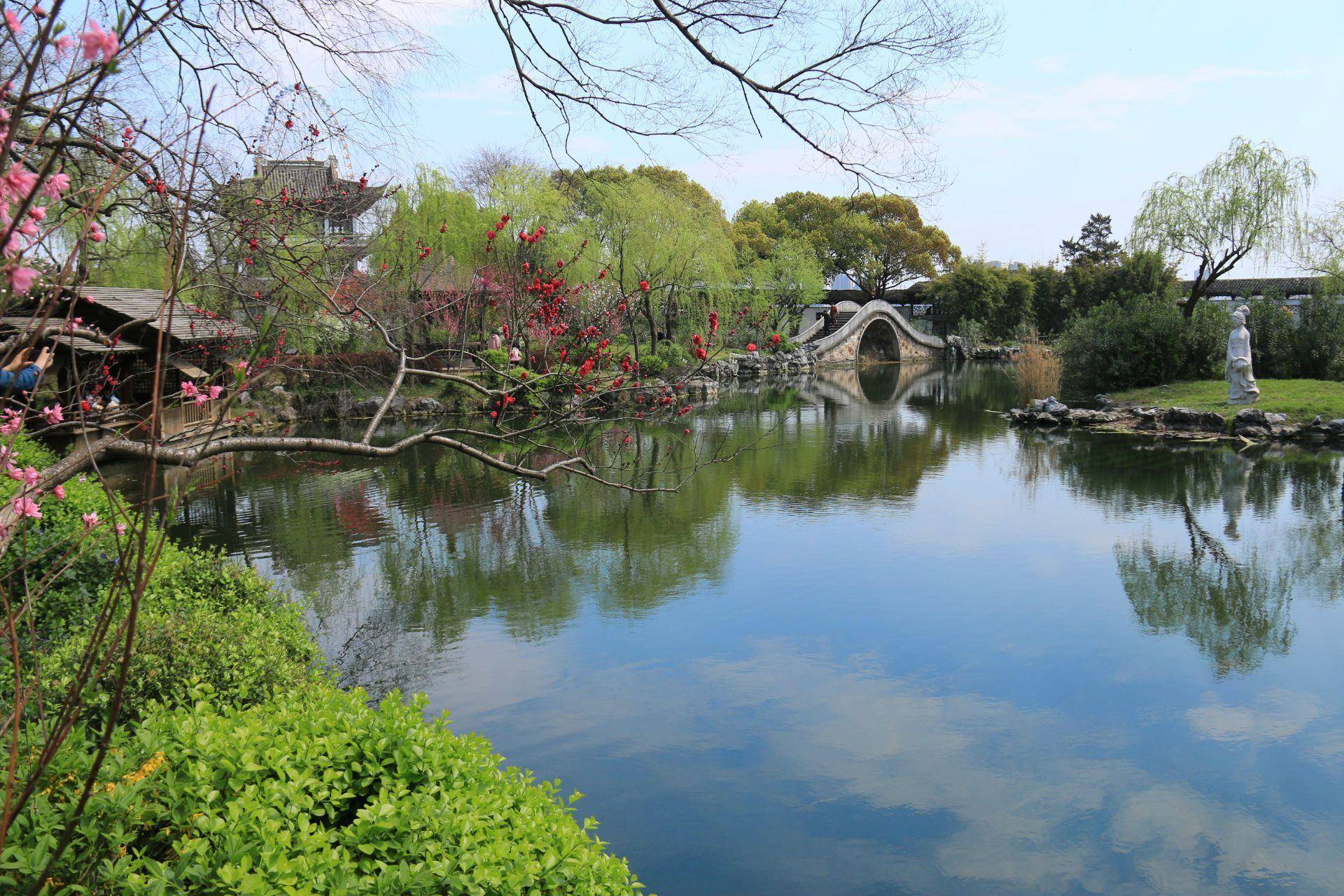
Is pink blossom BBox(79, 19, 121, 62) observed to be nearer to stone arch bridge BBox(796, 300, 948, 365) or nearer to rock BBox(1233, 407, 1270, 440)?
rock BBox(1233, 407, 1270, 440)

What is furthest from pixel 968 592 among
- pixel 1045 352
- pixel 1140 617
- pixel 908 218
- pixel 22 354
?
pixel 908 218

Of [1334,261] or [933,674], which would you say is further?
[1334,261]

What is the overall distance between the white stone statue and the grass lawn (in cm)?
19

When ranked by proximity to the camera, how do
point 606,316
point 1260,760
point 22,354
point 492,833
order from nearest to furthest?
point 22,354 → point 492,833 → point 1260,760 → point 606,316

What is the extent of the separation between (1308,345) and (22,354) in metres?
22.7

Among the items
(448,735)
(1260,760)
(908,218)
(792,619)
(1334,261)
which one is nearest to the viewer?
(448,735)

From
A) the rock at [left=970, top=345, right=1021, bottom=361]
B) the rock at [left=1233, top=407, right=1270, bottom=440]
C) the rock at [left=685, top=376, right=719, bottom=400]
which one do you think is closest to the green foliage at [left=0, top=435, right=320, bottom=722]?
the rock at [left=1233, top=407, right=1270, bottom=440]

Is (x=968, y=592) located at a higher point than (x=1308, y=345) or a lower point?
lower

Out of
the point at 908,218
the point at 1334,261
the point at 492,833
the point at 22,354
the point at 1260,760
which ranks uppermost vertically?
the point at 908,218

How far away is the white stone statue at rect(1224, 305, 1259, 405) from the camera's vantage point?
16.3m

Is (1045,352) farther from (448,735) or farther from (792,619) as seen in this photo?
(448,735)

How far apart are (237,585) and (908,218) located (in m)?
43.5

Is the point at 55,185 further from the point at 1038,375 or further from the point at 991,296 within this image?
the point at 991,296

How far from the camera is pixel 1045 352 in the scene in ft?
70.9
